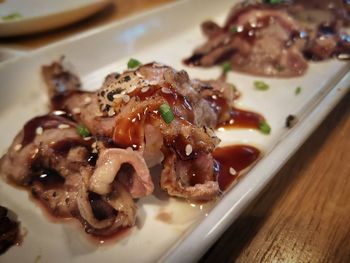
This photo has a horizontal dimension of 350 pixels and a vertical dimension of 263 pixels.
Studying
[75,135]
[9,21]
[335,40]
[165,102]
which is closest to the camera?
[165,102]

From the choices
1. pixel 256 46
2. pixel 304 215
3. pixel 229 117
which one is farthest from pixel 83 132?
pixel 256 46

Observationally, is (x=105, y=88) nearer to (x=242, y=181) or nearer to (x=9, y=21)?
(x=242, y=181)

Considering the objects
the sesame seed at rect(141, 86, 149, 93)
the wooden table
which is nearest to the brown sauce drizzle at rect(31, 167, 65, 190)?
the sesame seed at rect(141, 86, 149, 93)

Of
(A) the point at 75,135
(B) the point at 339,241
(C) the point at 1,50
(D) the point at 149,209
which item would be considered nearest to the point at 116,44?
(C) the point at 1,50

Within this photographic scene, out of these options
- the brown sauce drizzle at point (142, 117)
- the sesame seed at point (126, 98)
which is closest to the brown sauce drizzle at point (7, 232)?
the brown sauce drizzle at point (142, 117)

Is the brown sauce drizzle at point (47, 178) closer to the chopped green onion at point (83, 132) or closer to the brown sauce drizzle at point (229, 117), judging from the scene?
the chopped green onion at point (83, 132)

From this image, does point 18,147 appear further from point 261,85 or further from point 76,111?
point 261,85
